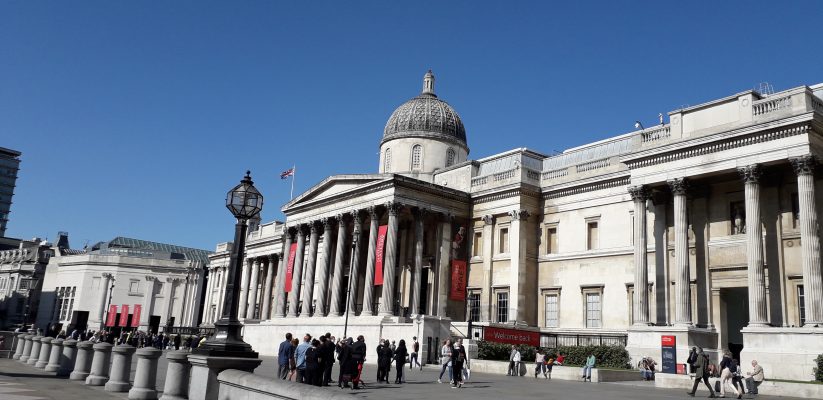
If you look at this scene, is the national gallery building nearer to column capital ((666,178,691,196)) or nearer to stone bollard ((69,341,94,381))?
column capital ((666,178,691,196))

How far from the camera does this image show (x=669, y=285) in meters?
31.6

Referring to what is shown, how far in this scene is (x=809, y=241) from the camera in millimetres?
25453

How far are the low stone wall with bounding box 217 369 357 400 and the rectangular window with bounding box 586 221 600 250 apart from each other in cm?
2970

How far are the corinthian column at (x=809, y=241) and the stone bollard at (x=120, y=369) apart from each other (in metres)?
23.8

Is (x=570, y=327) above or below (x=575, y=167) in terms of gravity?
below

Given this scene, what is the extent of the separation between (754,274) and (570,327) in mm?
12686

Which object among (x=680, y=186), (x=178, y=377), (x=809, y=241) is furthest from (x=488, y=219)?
(x=178, y=377)

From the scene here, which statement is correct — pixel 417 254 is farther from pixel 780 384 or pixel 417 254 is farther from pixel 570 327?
pixel 780 384

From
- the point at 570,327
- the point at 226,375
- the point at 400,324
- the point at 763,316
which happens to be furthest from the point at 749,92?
the point at 226,375

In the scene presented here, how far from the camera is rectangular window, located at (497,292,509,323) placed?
130 ft

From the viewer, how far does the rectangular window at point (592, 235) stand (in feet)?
124

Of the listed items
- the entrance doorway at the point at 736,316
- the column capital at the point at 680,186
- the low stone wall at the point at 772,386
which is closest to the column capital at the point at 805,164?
the column capital at the point at 680,186

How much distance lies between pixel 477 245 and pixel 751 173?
18.9 metres

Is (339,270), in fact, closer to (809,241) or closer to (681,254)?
(681,254)
